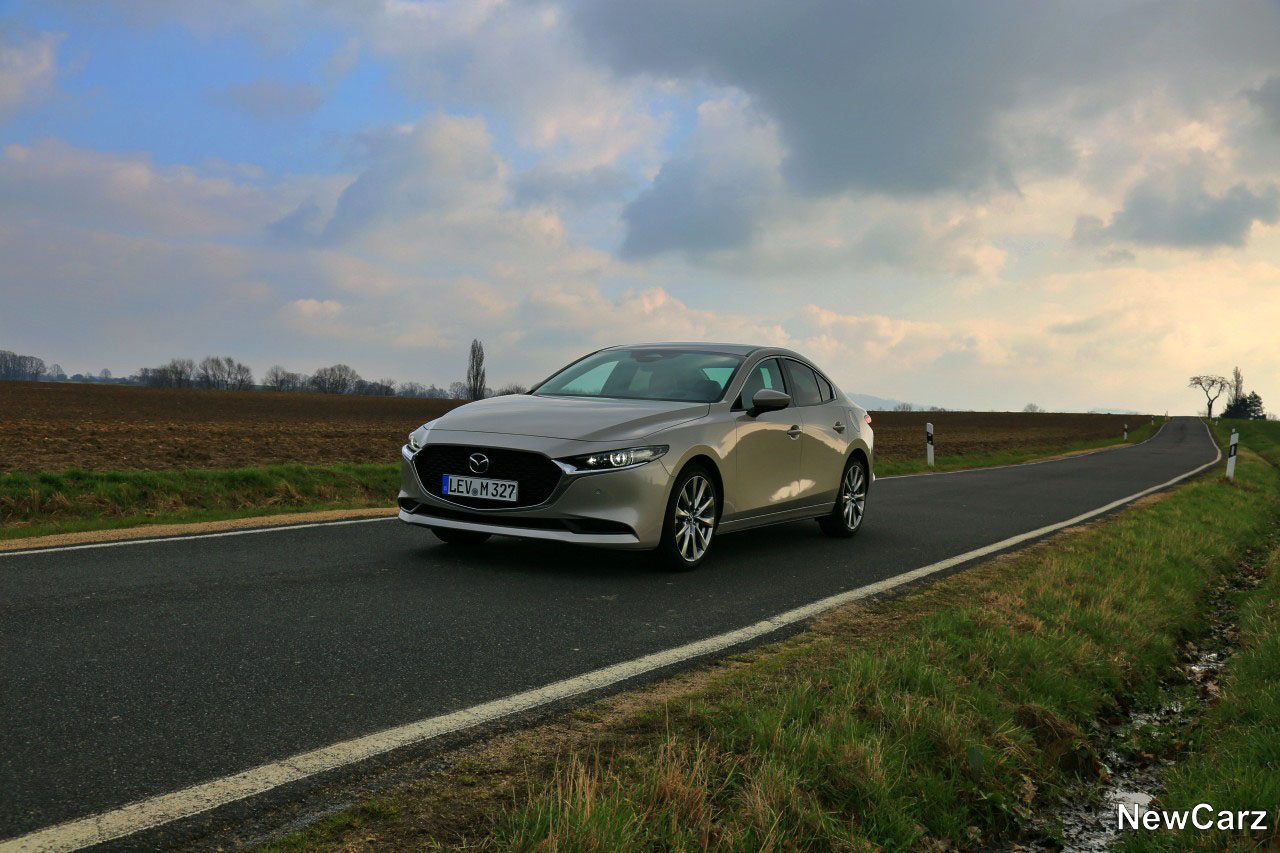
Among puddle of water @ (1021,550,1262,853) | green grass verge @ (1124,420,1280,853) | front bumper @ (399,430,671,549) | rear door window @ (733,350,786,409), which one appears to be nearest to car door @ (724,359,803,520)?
rear door window @ (733,350,786,409)

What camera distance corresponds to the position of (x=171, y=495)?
11.4m

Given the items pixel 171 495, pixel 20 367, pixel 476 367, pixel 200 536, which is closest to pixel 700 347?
pixel 200 536

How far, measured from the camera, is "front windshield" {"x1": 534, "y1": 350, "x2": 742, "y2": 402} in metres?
7.69

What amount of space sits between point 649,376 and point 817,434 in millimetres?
1773

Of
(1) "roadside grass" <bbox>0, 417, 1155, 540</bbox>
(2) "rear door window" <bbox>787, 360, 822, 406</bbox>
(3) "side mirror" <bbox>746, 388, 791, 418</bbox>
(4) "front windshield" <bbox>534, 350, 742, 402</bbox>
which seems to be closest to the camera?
(3) "side mirror" <bbox>746, 388, 791, 418</bbox>

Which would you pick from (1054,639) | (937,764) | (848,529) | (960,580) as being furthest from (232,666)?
(848,529)

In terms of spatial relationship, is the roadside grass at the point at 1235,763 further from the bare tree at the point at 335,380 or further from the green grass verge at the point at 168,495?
the bare tree at the point at 335,380

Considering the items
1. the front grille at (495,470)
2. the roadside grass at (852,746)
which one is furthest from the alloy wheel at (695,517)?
the roadside grass at (852,746)

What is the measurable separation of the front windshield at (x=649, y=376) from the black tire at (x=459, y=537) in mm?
1278

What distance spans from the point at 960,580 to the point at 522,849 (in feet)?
17.8

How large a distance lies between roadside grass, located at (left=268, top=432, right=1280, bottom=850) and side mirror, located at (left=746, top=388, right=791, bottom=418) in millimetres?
1804

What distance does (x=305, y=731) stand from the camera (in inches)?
139

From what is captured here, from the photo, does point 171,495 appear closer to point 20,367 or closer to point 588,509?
point 588,509

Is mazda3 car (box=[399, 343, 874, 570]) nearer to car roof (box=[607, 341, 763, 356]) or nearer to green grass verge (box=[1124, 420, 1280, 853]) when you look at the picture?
car roof (box=[607, 341, 763, 356])
